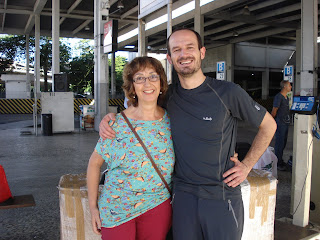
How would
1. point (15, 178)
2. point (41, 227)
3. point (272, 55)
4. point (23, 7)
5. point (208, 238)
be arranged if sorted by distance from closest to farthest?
1. point (208, 238)
2. point (41, 227)
3. point (15, 178)
4. point (23, 7)
5. point (272, 55)

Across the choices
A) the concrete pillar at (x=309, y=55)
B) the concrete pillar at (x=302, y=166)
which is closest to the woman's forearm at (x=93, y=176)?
the concrete pillar at (x=302, y=166)

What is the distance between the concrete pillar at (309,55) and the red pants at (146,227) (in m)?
8.41

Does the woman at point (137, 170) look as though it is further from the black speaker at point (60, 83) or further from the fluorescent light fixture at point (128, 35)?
the fluorescent light fixture at point (128, 35)

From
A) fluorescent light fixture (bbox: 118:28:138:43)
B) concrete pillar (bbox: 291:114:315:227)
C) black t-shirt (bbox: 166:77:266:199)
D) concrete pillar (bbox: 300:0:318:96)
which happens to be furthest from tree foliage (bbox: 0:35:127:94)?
black t-shirt (bbox: 166:77:266:199)

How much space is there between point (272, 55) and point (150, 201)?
1154 inches

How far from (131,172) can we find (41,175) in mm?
5202

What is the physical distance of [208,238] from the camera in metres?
1.87

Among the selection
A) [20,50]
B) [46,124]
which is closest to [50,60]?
[20,50]

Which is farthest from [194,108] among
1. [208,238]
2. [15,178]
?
[15,178]

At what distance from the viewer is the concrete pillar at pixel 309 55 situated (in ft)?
30.4

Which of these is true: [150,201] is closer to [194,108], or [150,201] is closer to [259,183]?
[194,108]

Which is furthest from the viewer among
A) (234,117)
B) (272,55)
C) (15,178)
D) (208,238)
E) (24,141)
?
(272,55)

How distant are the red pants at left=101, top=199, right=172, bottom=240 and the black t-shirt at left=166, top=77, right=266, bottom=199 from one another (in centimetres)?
19

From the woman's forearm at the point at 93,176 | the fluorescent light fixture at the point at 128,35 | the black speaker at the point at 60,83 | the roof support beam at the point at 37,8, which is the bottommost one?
the woman's forearm at the point at 93,176
